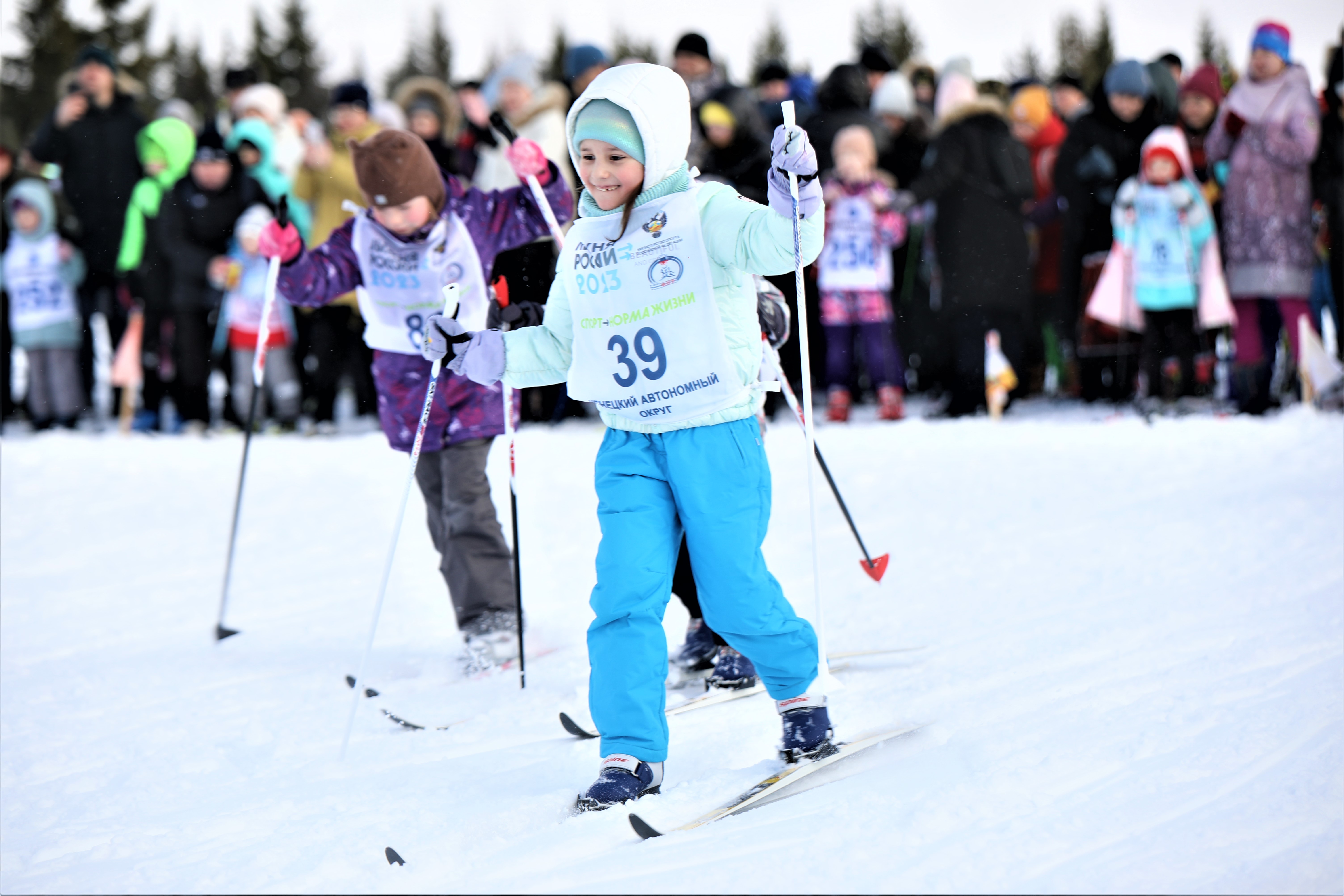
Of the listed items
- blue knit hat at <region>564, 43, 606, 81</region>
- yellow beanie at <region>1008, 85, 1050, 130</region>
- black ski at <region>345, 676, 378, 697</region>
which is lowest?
black ski at <region>345, 676, 378, 697</region>

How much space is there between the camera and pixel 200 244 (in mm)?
8453

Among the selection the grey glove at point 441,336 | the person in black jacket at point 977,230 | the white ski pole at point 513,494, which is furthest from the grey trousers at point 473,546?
the person in black jacket at point 977,230

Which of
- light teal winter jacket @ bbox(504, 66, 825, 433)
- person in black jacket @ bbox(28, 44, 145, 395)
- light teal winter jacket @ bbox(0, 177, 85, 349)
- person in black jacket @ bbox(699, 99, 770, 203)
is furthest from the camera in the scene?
person in black jacket @ bbox(28, 44, 145, 395)

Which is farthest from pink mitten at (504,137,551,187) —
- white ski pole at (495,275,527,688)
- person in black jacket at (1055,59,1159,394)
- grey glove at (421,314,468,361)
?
person in black jacket at (1055,59,1159,394)

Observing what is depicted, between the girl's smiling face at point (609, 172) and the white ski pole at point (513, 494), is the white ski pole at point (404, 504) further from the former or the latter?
the girl's smiling face at point (609, 172)

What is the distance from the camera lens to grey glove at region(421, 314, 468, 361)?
3191 millimetres

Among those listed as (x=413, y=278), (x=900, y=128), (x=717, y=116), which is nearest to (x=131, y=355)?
(x=717, y=116)

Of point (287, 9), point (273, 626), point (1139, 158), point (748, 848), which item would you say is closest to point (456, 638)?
point (273, 626)

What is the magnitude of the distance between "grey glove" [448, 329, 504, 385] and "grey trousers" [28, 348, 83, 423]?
6.64 metres

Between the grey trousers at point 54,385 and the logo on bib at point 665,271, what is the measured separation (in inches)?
282

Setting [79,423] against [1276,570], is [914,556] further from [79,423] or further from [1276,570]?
[79,423]

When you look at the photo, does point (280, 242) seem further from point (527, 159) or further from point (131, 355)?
point (131, 355)

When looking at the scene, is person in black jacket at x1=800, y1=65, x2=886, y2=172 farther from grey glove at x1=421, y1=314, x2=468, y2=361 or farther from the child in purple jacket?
grey glove at x1=421, y1=314, x2=468, y2=361

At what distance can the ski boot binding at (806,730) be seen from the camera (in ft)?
9.73
